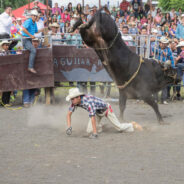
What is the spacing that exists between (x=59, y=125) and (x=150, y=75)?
2.35 metres

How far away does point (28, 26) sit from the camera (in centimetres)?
1155

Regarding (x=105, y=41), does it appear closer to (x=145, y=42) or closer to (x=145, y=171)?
(x=145, y=171)

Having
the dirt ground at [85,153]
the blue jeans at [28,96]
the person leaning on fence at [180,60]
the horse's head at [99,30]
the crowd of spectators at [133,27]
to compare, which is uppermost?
the horse's head at [99,30]

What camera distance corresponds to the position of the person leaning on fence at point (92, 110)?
7555 mm

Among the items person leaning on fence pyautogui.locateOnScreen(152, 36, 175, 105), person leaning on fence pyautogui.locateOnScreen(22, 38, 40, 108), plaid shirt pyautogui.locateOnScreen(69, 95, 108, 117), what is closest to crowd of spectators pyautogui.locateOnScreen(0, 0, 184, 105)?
person leaning on fence pyautogui.locateOnScreen(152, 36, 175, 105)

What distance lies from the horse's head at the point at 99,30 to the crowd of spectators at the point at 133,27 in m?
3.76

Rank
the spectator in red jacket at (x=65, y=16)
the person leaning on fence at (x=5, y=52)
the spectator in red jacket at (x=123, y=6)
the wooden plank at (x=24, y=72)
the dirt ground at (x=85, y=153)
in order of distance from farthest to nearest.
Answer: the spectator in red jacket at (x=123, y=6), the spectator in red jacket at (x=65, y=16), the person leaning on fence at (x=5, y=52), the wooden plank at (x=24, y=72), the dirt ground at (x=85, y=153)

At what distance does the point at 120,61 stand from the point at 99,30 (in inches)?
39.1

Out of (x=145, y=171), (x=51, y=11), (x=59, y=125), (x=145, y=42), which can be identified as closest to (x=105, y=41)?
(x=59, y=125)

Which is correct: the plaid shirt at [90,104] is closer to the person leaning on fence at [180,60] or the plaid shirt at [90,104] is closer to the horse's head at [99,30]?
the horse's head at [99,30]

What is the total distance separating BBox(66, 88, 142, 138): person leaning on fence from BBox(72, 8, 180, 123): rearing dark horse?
3.11 ft

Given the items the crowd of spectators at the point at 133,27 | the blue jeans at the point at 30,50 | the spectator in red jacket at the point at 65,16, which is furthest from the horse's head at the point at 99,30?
the spectator in red jacket at the point at 65,16

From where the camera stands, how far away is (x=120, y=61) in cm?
869

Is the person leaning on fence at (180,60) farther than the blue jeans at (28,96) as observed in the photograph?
Yes
